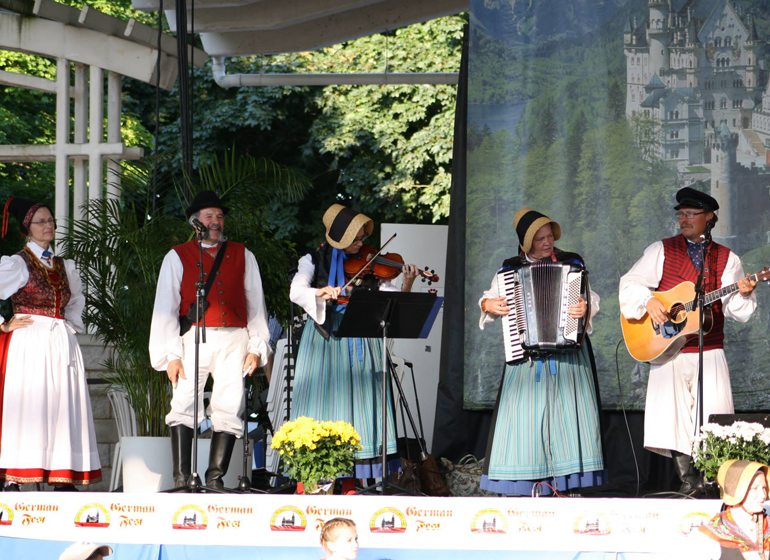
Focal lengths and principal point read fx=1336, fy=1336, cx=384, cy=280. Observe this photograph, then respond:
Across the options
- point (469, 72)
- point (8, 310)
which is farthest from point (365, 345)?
point (8, 310)

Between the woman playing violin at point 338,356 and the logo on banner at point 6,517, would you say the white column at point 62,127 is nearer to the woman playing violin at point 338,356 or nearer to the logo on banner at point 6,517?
the woman playing violin at point 338,356

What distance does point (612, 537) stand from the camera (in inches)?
224

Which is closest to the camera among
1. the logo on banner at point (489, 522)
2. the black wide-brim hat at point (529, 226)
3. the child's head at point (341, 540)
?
the child's head at point (341, 540)

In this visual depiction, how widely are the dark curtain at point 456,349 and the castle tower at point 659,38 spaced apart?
1.30m

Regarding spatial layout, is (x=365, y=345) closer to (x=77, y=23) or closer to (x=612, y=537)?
(x=612, y=537)

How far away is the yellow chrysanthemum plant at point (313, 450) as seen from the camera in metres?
6.62

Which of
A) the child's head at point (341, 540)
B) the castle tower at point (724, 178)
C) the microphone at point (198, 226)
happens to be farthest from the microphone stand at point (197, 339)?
the castle tower at point (724, 178)

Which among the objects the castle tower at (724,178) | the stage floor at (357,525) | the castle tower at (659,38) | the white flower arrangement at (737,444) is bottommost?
the stage floor at (357,525)

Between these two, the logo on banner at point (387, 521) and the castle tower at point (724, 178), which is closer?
the logo on banner at point (387, 521)

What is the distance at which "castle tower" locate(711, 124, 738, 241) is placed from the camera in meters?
9.01

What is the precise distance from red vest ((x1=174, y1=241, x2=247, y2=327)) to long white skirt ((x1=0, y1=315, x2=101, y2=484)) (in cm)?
83

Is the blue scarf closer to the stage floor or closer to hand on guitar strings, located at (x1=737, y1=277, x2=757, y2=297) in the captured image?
the stage floor

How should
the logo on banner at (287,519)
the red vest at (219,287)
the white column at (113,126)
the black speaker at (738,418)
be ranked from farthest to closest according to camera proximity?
the white column at (113,126) < the red vest at (219,287) < the black speaker at (738,418) < the logo on banner at (287,519)

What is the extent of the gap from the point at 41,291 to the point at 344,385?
5.85ft
